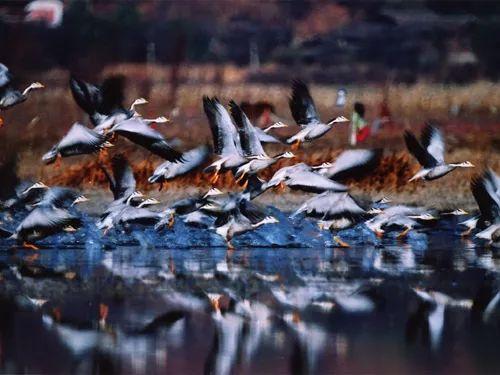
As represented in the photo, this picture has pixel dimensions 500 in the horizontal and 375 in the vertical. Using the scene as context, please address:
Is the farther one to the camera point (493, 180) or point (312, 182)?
point (493, 180)

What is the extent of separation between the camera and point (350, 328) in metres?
7.82

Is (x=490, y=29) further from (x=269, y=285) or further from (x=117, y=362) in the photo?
(x=117, y=362)

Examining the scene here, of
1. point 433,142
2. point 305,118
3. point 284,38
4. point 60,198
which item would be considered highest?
point 284,38

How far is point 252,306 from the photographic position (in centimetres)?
855

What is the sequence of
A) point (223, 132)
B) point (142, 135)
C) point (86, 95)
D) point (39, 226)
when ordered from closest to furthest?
1. point (39, 226)
2. point (223, 132)
3. point (142, 135)
4. point (86, 95)

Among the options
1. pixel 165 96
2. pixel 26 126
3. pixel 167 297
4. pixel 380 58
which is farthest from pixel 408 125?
pixel 167 297

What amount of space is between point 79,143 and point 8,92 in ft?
3.39

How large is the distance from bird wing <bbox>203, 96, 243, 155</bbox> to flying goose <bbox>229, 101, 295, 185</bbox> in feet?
0.26

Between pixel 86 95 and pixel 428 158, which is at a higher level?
pixel 86 95

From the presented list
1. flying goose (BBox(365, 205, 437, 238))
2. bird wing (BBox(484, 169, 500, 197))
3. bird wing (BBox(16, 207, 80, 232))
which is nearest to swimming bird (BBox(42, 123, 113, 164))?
bird wing (BBox(16, 207, 80, 232))

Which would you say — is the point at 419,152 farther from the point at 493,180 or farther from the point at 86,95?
the point at 86,95

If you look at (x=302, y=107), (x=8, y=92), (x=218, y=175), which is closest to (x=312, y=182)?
(x=218, y=175)

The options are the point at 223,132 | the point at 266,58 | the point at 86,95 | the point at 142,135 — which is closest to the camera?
the point at 223,132

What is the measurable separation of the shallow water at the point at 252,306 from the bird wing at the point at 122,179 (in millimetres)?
493
